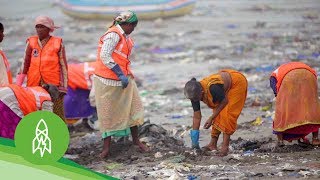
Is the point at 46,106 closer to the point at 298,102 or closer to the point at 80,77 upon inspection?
the point at 298,102

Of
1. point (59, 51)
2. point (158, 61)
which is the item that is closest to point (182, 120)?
point (59, 51)

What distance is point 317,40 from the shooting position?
1781 centimetres

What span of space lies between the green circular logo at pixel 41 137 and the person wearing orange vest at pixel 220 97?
2.09 m

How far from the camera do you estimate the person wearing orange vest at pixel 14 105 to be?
7625mm

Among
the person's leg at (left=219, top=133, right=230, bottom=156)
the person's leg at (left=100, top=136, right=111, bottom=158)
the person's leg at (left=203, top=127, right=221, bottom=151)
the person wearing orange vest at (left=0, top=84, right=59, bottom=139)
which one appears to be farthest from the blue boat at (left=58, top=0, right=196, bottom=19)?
the person wearing orange vest at (left=0, top=84, right=59, bottom=139)

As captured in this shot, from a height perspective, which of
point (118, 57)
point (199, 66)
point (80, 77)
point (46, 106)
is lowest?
point (199, 66)

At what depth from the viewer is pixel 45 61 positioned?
349 inches

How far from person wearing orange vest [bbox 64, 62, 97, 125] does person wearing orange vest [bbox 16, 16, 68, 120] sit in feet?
5.37

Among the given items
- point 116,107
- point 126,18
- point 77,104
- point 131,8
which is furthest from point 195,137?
point 131,8

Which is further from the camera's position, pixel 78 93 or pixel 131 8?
pixel 131 8

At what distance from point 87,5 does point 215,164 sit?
16.5m

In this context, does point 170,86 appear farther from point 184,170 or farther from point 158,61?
point 184,170

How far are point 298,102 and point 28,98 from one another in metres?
2.87

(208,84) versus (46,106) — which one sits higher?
(208,84)
